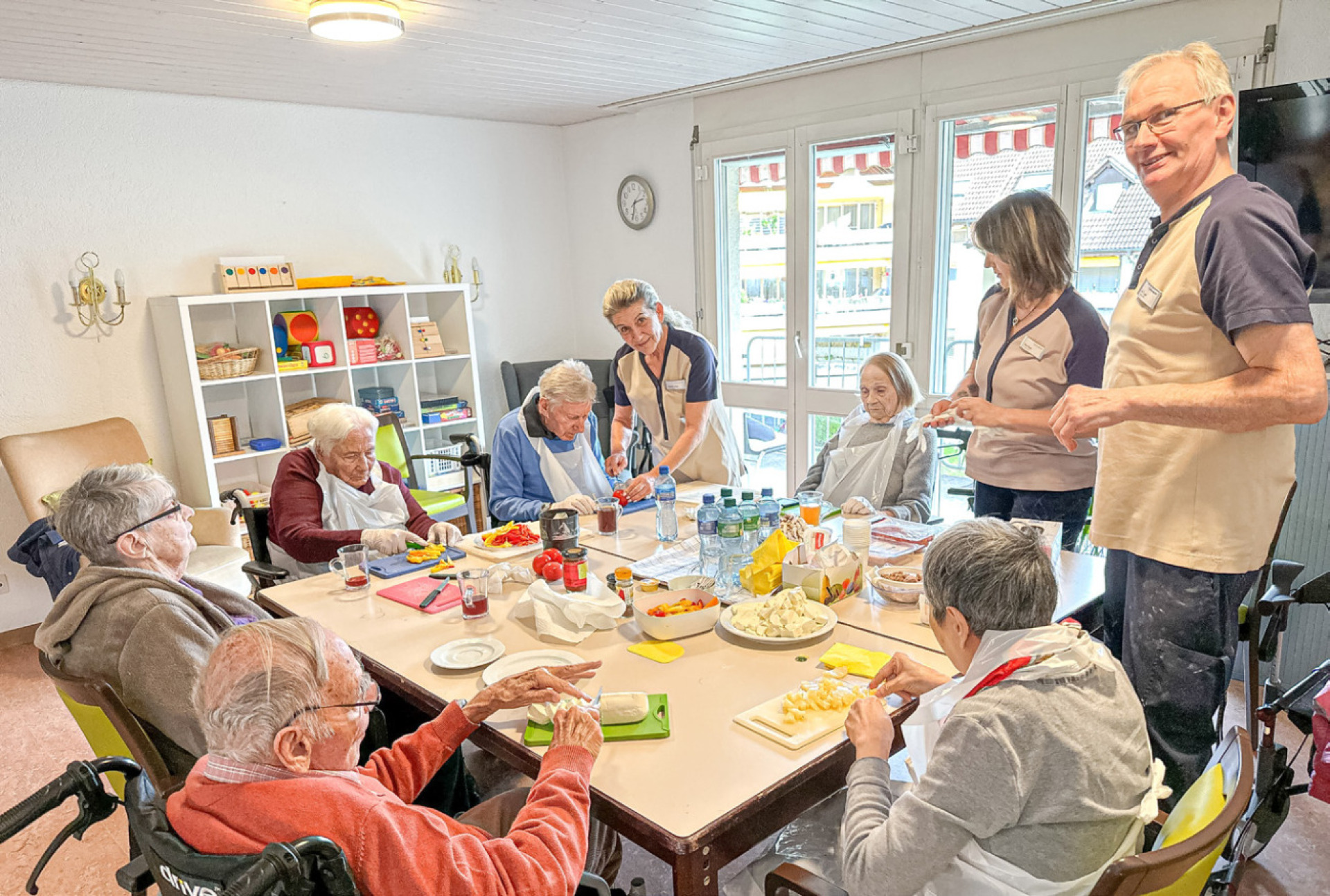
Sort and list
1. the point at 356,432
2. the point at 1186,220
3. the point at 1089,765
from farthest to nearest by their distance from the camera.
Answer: the point at 356,432 → the point at 1186,220 → the point at 1089,765

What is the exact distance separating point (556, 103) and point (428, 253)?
125 cm

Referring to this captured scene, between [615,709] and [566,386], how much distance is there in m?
1.69

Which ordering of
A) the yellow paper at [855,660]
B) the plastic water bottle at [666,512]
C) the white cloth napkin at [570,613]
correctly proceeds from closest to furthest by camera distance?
the yellow paper at [855,660] → the white cloth napkin at [570,613] → the plastic water bottle at [666,512]

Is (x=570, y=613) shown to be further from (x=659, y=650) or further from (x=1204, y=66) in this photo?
(x=1204, y=66)

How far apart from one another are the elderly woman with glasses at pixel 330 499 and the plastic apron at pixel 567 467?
1.52 ft

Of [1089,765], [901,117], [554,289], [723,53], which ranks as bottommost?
[1089,765]

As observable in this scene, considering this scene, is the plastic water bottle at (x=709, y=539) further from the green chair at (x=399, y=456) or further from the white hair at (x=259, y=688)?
the green chair at (x=399, y=456)

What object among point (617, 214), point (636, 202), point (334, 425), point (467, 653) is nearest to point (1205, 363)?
point (467, 653)

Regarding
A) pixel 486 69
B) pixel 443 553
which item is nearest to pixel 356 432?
pixel 443 553

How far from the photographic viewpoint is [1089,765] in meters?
1.11

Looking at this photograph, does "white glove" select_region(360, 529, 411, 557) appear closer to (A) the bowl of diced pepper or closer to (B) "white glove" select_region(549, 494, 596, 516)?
(B) "white glove" select_region(549, 494, 596, 516)

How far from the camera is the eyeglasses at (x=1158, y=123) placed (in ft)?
5.27

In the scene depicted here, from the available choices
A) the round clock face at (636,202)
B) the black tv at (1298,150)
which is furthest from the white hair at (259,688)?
the round clock face at (636,202)

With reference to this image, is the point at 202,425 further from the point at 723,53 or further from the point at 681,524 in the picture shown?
the point at 723,53
